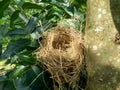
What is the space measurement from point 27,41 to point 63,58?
1.20 feet

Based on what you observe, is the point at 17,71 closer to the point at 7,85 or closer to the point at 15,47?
the point at 7,85

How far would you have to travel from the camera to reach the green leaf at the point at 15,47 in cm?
194

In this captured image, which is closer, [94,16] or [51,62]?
[94,16]

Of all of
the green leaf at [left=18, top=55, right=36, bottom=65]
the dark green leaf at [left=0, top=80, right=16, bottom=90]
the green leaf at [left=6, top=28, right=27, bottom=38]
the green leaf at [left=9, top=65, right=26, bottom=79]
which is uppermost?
the green leaf at [left=6, top=28, right=27, bottom=38]

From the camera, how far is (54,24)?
2.00 metres

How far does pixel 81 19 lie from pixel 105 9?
59 cm

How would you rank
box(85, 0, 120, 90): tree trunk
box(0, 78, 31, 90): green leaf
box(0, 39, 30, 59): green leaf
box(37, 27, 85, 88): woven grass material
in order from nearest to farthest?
box(85, 0, 120, 90): tree trunk, box(37, 27, 85, 88): woven grass material, box(0, 78, 31, 90): green leaf, box(0, 39, 30, 59): green leaf

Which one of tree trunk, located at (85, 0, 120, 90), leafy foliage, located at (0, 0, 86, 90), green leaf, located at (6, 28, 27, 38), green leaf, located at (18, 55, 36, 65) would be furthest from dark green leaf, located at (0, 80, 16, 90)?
tree trunk, located at (85, 0, 120, 90)

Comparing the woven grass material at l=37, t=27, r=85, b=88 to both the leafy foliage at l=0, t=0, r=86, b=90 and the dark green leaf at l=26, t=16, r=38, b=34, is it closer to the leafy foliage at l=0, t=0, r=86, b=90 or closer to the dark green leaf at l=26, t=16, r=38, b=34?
the leafy foliage at l=0, t=0, r=86, b=90

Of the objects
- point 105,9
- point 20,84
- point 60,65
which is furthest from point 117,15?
point 20,84

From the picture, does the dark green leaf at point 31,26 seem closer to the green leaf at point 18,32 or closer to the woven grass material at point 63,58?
the green leaf at point 18,32

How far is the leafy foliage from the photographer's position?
1724 millimetres

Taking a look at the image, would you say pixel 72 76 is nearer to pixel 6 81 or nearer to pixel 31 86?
pixel 31 86

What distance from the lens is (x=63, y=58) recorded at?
1.67 meters
